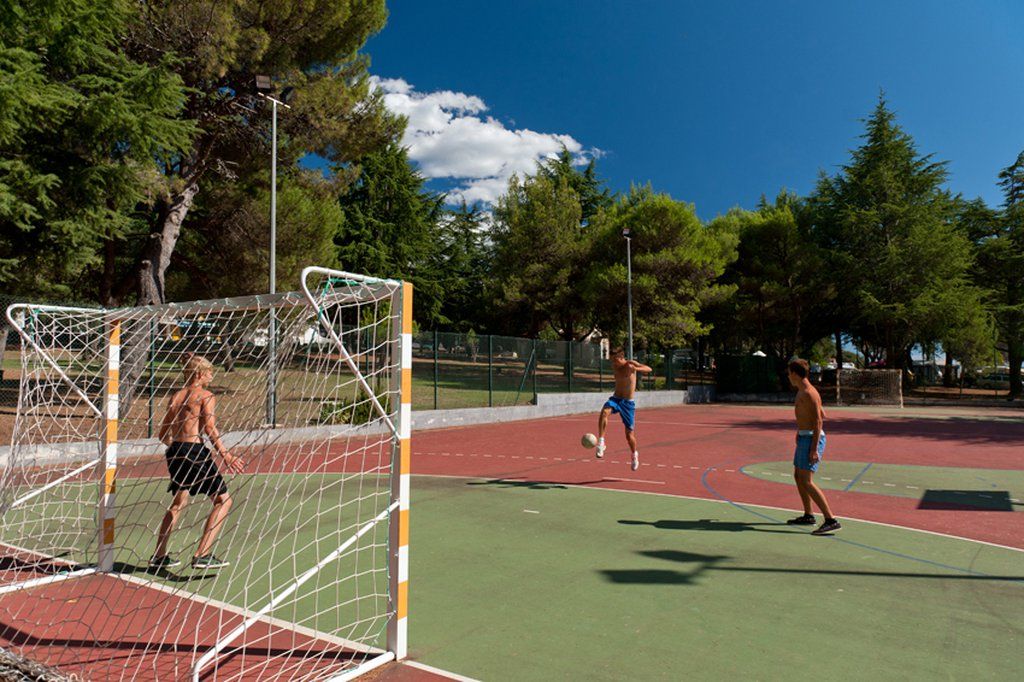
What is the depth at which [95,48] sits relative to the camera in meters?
13.8

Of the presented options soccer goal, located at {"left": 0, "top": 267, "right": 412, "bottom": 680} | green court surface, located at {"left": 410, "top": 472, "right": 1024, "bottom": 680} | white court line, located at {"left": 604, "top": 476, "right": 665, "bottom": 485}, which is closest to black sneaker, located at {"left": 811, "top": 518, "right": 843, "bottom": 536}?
green court surface, located at {"left": 410, "top": 472, "right": 1024, "bottom": 680}

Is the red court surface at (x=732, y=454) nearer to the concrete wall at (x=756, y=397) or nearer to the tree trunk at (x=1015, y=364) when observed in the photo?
the concrete wall at (x=756, y=397)

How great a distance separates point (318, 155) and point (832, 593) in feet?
65.9

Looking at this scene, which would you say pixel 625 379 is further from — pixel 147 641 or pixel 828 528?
pixel 147 641

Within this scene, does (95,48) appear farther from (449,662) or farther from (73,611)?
(449,662)

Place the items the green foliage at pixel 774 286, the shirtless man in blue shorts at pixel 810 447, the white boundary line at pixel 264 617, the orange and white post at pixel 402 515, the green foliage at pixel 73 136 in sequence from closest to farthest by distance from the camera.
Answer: the orange and white post at pixel 402 515, the white boundary line at pixel 264 617, the shirtless man in blue shorts at pixel 810 447, the green foliage at pixel 73 136, the green foliage at pixel 774 286

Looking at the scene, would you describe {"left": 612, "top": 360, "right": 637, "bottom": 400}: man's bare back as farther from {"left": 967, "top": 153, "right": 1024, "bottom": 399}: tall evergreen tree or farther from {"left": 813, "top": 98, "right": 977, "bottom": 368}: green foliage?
{"left": 967, "top": 153, "right": 1024, "bottom": 399}: tall evergreen tree

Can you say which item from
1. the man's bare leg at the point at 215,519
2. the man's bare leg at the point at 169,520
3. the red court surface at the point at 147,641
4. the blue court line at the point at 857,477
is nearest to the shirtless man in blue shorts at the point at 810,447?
the blue court line at the point at 857,477

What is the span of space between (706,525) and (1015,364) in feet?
126

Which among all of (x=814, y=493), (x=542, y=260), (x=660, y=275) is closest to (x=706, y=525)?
(x=814, y=493)

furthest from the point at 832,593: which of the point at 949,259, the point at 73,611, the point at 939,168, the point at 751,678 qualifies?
the point at 939,168

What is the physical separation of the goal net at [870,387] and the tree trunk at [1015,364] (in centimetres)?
873

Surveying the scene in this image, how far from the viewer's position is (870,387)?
3197 cm

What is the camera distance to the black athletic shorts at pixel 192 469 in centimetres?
540
